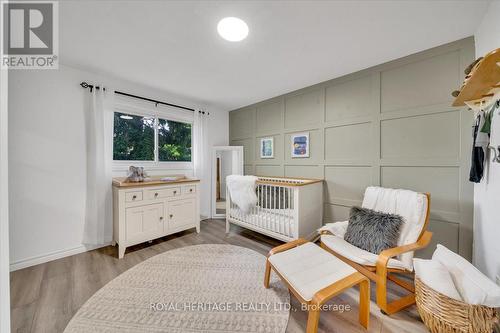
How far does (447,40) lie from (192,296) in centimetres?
336

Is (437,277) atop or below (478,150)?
below

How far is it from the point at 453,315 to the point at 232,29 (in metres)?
2.52

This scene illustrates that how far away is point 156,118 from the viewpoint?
10.4ft

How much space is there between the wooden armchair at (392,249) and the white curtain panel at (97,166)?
276 centimetres

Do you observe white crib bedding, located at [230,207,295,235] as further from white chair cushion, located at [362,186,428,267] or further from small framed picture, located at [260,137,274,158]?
small framed picture, located at [260,137,274,158]

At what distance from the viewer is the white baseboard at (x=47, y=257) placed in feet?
6.66

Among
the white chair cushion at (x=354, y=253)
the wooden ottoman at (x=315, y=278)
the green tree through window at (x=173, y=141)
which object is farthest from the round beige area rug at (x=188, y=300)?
the green tree through window at (x=173, y=141)

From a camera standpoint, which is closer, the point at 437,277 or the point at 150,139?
the point at 437,277

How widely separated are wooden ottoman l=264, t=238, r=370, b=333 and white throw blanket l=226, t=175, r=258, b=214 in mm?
1070

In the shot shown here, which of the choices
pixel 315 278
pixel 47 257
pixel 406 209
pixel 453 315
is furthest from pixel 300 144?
pixel 47 257

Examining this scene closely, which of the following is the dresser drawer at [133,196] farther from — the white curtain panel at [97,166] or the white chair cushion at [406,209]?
the white chair cushion at [406,209]

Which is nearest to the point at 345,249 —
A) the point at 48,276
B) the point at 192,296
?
the point at 192,296

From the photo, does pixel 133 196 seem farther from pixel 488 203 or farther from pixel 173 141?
pixel 488 203
